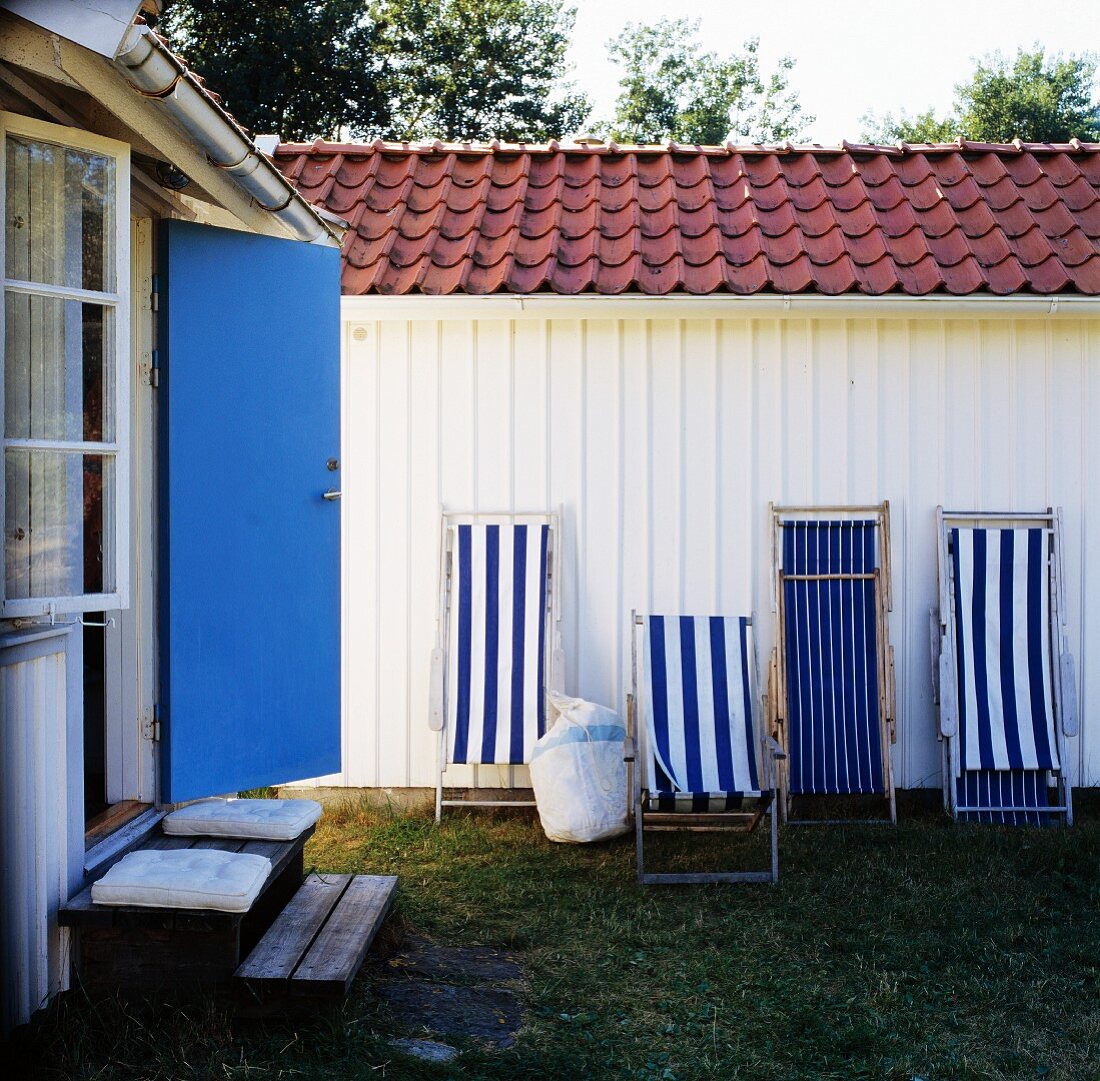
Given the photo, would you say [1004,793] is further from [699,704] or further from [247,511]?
[247,511]

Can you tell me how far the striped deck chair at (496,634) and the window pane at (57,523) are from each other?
8.54 ft

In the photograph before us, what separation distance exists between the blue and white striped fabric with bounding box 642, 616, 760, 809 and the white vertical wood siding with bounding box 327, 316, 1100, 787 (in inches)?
16.0

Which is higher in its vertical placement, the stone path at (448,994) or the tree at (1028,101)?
the tree at (1028,101)

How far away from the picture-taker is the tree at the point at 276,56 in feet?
61.0

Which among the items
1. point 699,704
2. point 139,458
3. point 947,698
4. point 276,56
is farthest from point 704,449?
point 276,56

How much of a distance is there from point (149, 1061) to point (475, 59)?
22449 mm

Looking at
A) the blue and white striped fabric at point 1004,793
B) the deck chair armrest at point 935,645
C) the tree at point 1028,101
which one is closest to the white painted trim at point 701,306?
the deck chair armrest at point 935,645

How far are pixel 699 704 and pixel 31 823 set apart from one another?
298 centimetres

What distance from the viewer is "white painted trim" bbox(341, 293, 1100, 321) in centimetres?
563

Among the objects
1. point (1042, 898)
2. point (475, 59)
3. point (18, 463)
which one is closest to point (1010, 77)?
point (475, 59)

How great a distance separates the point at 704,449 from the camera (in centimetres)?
589

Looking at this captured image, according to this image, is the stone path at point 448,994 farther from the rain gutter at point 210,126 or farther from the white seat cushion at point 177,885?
the rain gutter at point 210,126

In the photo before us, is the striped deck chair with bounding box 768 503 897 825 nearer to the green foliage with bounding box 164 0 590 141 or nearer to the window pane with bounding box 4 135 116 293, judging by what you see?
the window pane with bounding box 4 135 116 293

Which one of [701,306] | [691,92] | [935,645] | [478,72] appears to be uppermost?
[691,92]
